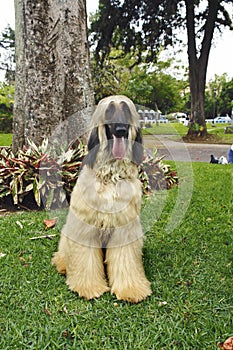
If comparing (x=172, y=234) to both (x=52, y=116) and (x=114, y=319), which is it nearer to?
(x=114, y=319)

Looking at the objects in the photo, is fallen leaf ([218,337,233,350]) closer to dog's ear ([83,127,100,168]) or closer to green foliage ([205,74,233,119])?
dog's ear ([83,127,100,168])

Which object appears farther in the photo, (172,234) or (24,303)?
(172,234)

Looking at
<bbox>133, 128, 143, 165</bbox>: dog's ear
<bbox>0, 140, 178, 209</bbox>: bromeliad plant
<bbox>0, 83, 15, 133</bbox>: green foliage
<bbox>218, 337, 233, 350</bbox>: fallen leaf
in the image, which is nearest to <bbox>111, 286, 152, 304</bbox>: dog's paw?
<bbox>218, 337, 233, 350</bbox>: fallen leaf

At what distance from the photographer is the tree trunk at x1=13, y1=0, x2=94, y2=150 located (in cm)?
448

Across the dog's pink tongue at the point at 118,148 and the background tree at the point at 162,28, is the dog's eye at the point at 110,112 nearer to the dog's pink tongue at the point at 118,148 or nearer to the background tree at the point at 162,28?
the dog's pink tongue at the point at 118,148

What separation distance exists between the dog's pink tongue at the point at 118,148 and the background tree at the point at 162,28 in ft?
46.4

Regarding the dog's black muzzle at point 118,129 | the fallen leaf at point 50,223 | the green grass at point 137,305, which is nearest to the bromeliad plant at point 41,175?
the fallen leaf at point 50,223

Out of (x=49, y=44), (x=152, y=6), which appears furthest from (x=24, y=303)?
(x=152, y=6)

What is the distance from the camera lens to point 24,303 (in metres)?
2.27

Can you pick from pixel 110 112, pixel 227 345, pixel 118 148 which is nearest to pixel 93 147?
pixel 118 148

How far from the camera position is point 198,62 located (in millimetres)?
15492

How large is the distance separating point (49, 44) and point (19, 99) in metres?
1.10

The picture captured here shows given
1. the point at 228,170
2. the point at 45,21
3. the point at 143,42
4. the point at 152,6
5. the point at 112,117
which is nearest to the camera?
the point at 112,117

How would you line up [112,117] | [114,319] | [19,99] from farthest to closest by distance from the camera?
[19,99] → [114,319] → [112,117]
